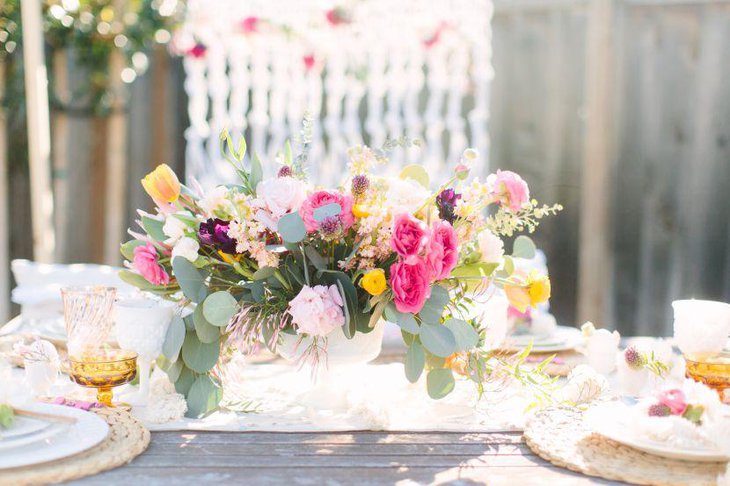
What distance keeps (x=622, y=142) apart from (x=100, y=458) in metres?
2.55

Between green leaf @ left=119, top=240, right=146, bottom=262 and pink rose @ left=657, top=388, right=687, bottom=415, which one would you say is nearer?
pink rose @ left=657, top=388, right=687, bottom=415

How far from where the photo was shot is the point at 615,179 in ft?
10.7

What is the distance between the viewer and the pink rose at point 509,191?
1459mm

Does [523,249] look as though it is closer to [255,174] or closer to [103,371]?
[255,174]

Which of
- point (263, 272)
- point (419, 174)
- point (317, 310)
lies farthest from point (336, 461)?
point (419, 174)

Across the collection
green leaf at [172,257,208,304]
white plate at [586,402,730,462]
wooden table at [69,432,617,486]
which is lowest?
wooden table at [69,432,617,486]

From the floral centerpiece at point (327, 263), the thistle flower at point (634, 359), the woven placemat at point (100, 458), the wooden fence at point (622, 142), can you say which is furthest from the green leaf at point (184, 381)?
the wooden fence at point (622, 142)

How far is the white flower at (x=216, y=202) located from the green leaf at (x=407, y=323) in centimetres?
34

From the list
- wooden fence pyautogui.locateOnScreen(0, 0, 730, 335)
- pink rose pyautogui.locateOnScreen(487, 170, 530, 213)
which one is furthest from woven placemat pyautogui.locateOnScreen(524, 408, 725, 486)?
wooden fence pyautogui.locateOnScreen(0, 0, 730, 335)

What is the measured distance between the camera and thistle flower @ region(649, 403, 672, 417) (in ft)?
4.00

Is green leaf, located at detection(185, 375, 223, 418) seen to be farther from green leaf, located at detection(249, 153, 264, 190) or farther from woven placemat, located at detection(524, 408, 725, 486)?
woven placemat, located at detection(524, 408, 725, 486)

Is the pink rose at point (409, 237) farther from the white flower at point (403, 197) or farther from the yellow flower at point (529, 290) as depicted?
the yellow flower at point (529, 290)

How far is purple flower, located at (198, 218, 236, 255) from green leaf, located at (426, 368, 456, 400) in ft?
1.27

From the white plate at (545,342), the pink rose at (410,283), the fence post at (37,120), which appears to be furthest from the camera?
the fence post at (37,120)
